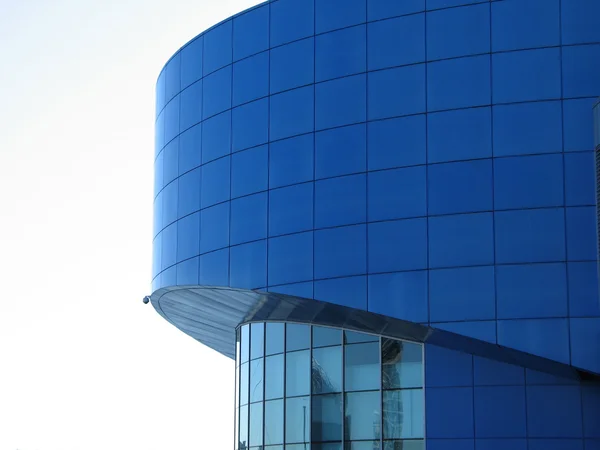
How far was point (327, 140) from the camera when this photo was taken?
1117 inches

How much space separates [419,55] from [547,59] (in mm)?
3362

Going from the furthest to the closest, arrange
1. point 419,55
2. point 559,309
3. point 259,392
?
point 259,392 → point 419,55 → point 559,309

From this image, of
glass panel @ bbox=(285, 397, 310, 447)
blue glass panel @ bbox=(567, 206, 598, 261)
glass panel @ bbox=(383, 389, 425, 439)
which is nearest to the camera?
blue glass panel @ bbox=(567, 206, 598, 261)

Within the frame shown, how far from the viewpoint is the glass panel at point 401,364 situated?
26.8 metres

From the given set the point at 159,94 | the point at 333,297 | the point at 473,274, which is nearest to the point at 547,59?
the point at 473,274

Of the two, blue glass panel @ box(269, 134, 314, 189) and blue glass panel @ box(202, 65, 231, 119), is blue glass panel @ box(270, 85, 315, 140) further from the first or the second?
blue glass panel @ box(202, 65, 231, 119)

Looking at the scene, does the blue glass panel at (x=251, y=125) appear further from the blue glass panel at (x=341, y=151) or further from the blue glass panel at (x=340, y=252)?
the blue glass panel at (x=340, y=252)

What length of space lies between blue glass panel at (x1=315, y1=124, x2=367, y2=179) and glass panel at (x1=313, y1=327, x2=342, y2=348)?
4.45 m

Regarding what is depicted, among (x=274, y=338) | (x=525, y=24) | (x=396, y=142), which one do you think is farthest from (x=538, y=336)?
(x=274, y=338)

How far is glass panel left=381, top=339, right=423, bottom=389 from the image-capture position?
2677 centimetres

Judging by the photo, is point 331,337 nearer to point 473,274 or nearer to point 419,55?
point 473,274

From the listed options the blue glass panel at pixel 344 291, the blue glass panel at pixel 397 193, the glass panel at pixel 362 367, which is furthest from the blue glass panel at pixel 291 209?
the glass panel at pixel 362 367

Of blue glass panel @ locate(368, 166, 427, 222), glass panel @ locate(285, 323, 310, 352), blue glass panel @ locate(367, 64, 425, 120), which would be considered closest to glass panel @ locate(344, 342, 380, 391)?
glass panel @ locate(285, 323, 310, 352)

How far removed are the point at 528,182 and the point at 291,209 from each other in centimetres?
683
